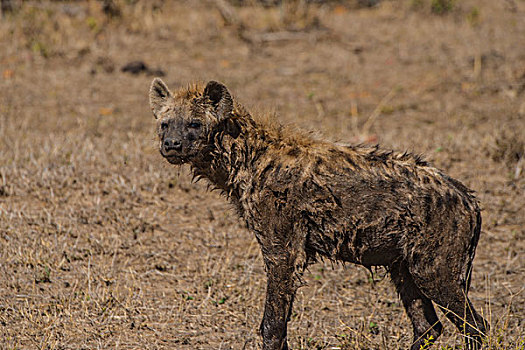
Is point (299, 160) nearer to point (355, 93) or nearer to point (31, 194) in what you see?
point (31, 194)

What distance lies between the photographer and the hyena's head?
4176 mm

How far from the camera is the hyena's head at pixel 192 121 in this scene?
13.7 ft

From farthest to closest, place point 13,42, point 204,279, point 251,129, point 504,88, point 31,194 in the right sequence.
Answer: point 13,42
point 504,88
point 31,194
point 204,279
point 251,129

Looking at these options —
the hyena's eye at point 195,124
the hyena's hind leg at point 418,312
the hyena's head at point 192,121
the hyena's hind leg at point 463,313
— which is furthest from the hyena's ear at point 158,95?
the hyena's hind leg at point 463,313

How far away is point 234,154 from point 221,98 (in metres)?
0.37

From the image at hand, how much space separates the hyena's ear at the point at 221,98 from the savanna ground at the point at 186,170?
1.24 ft

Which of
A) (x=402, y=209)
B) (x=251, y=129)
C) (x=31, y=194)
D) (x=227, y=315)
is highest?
(x=251, y=129)

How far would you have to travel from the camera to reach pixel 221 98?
14.0ft

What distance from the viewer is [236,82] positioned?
1145 cm

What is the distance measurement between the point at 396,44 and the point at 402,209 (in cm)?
970

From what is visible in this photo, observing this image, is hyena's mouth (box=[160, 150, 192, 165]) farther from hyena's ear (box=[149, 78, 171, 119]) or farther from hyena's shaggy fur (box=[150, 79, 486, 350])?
hyena's ear (box=[149, 78, 171, 119])

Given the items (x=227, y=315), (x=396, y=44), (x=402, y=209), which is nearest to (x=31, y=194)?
(x=227, y=315)

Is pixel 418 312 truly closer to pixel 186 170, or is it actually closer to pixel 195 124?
pixel 195 124

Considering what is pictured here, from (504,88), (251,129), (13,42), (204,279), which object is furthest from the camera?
(13,42)
